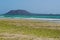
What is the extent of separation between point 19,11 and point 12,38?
186200 millimetres

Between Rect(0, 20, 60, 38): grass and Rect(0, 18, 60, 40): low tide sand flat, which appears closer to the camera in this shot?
Rect(0, 18, 60, 40): low tide sand flat

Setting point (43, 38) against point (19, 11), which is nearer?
point (43, 38)

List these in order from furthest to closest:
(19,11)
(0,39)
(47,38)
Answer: (19,11) → (47,38) → (0,39)

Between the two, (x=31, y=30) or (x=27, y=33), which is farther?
(x=31, y=30)

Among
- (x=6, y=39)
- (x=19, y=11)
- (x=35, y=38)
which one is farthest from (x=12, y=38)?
(x=19, y=11)

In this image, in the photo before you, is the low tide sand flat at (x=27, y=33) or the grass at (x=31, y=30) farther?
the grass at (x=31, y=30)

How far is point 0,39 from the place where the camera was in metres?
13.3

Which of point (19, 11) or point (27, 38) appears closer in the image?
point (27, 38)

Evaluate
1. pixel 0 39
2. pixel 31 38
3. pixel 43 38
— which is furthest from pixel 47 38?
pixel 0 39

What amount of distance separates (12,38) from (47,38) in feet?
8.28

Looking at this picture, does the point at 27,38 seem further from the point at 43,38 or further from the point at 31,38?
the point at 43,38

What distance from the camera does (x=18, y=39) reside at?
13.5m

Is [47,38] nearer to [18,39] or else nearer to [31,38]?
[31,38]

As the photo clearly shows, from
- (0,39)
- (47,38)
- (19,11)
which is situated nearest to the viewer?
(0,39)
